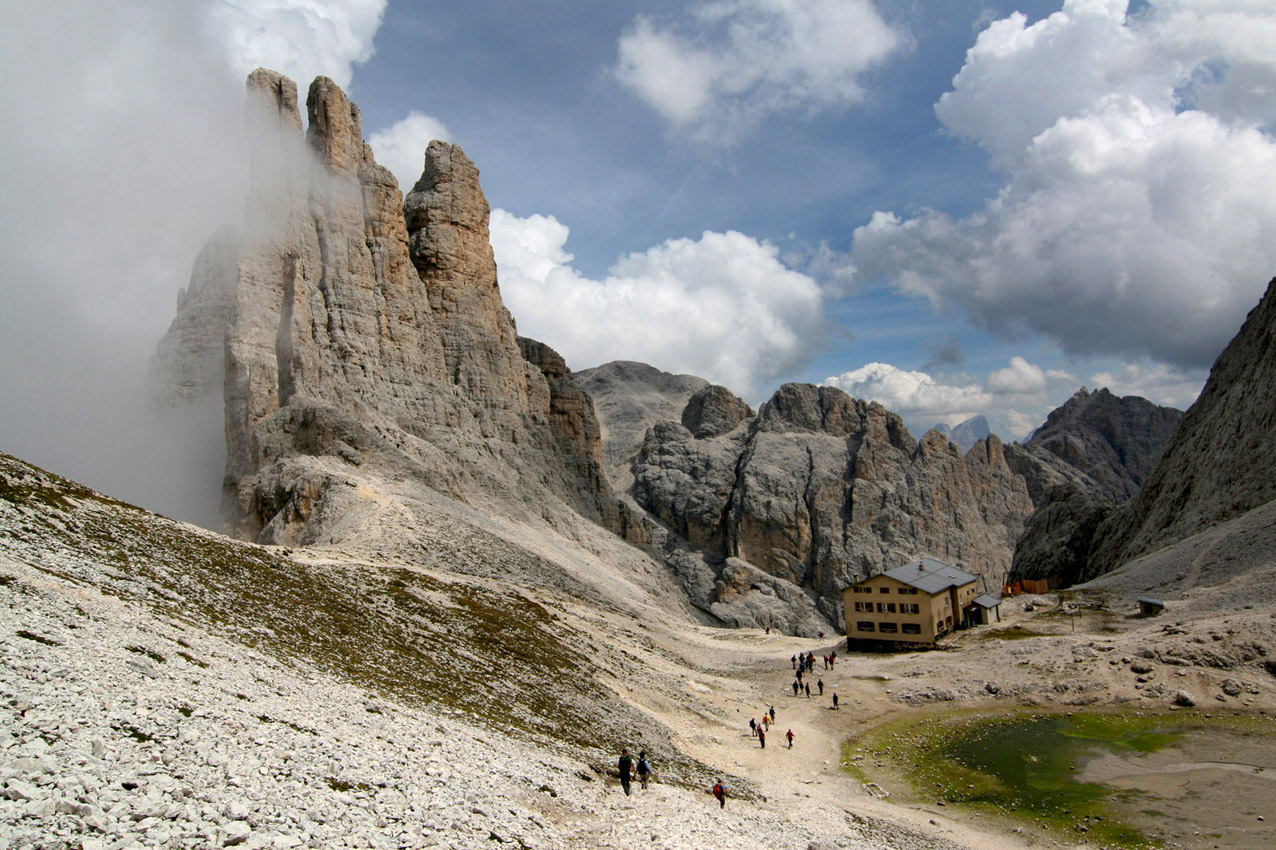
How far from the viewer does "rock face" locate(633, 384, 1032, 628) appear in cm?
13600

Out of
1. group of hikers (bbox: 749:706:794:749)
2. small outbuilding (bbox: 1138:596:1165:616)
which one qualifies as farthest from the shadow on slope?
small outbuilding (bbox: 1138:596:1165:616)

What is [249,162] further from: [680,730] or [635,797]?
[635,797]

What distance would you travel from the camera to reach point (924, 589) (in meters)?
62.6

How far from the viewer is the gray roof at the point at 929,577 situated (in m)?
63.9

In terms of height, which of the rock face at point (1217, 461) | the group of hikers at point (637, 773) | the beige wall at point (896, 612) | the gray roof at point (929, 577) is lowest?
the group of hikers at point (637, 773)

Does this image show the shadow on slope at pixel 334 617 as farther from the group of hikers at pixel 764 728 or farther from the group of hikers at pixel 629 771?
the group of hikers at pixel 764 728

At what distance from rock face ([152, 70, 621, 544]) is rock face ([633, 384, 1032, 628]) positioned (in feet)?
119

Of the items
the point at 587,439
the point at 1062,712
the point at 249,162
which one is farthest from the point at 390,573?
the point at 587,439

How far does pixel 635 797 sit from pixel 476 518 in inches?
1985

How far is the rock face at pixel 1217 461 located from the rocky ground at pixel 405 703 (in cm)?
2471

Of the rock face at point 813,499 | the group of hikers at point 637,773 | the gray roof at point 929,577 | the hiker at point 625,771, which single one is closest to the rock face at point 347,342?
the rock face at point 813,499

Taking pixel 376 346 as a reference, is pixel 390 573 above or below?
below

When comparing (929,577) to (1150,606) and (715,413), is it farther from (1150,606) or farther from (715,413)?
(715,413)

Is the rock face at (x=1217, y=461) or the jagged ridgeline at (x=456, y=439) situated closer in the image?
the jagged ridgeline at (x=456, y=439)
